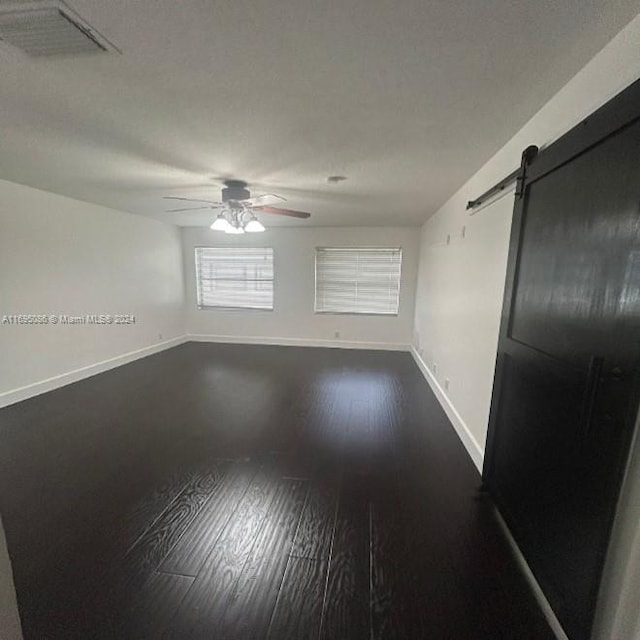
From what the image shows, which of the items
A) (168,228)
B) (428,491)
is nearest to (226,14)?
(428,491)

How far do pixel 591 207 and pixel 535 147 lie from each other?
662mm

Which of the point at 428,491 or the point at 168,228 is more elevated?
the point at 168,228

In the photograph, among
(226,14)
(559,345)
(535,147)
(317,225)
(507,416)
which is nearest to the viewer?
(226,14)

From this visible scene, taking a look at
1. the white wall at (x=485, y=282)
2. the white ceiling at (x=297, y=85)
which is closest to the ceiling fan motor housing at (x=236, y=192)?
the white ceiling at (x=297, y=85)

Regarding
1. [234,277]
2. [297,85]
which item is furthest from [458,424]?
[234,277]

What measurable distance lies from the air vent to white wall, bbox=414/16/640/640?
1943 millimetres

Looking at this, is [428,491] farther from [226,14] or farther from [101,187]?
[101,187]

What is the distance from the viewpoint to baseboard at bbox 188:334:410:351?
5.80m

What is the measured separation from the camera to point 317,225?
5473 mm

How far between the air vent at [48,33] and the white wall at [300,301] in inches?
178

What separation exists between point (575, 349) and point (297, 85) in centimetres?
165

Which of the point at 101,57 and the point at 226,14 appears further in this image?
the point at 101,57

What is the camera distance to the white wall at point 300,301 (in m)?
5.58

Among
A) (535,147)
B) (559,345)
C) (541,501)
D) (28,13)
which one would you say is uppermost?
(28,13)
